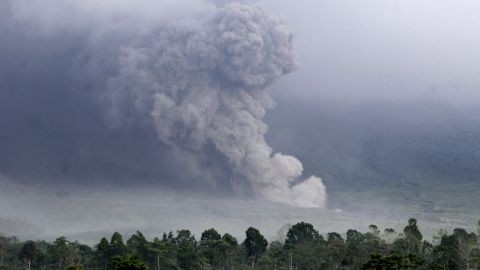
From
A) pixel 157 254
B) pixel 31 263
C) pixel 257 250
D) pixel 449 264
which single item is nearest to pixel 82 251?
pixel 31 263

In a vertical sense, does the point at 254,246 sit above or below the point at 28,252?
above

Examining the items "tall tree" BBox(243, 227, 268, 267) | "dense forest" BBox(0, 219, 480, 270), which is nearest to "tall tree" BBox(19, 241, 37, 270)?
"dense forest" BBox(0, 219, 480, 270)

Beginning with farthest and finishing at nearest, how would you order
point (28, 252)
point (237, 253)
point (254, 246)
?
point (254, 246)
point (237, 253)
point (28, 252)

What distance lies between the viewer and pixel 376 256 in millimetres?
47906

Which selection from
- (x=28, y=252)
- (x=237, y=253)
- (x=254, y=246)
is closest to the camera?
(x=28, y=252)

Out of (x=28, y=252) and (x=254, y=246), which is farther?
(x=254, y=246)

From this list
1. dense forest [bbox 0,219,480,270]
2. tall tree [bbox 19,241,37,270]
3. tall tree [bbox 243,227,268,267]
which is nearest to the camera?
dense forest [bbox 0,219,480,270]

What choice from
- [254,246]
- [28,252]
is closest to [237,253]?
[254,246]

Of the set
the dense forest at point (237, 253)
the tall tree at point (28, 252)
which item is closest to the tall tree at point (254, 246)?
the dense forest at point (237, 253)

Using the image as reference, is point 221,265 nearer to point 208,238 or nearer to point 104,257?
point 208,238

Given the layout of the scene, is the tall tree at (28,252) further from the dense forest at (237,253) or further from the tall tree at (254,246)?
the tall tree at (254,246)

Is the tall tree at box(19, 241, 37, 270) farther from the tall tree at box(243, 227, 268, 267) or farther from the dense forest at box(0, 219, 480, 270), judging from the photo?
the tall tree at box(243, 227, 268, 267)

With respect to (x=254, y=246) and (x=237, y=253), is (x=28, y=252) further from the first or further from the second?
(x=254, y=246)

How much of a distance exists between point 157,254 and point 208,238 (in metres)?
11.1
